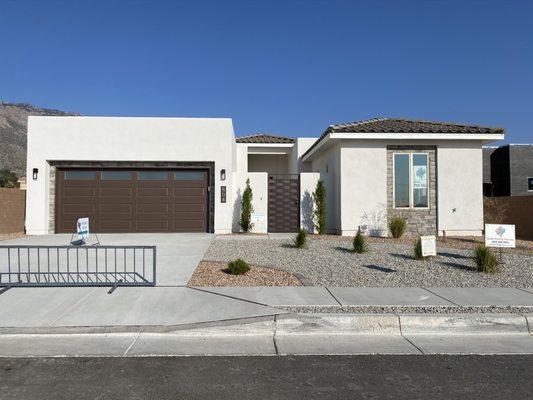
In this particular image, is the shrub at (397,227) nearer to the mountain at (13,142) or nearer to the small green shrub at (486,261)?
the small green shrub at (486,261)

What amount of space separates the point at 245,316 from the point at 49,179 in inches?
551

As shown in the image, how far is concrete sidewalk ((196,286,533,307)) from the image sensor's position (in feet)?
22.2

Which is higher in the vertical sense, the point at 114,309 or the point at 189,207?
the point at 189,207

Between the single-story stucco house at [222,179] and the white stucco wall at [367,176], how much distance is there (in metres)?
0.04

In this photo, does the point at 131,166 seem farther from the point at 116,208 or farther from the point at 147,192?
the point at 116,208

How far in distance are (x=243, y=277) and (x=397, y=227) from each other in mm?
8645

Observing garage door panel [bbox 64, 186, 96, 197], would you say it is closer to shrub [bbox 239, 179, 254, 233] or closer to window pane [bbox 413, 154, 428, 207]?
shrub [bbox 239, 179, 254, 233]

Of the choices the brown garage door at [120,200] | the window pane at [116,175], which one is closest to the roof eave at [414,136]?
the brown garage door at [120,200]

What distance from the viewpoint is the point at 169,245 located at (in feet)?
43.8

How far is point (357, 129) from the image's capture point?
16078mm

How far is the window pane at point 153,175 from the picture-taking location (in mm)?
17359

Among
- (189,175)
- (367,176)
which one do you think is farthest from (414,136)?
(189,175)

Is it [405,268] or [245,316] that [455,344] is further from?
[405,268]

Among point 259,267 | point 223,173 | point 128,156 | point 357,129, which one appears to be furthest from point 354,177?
point 128,156
